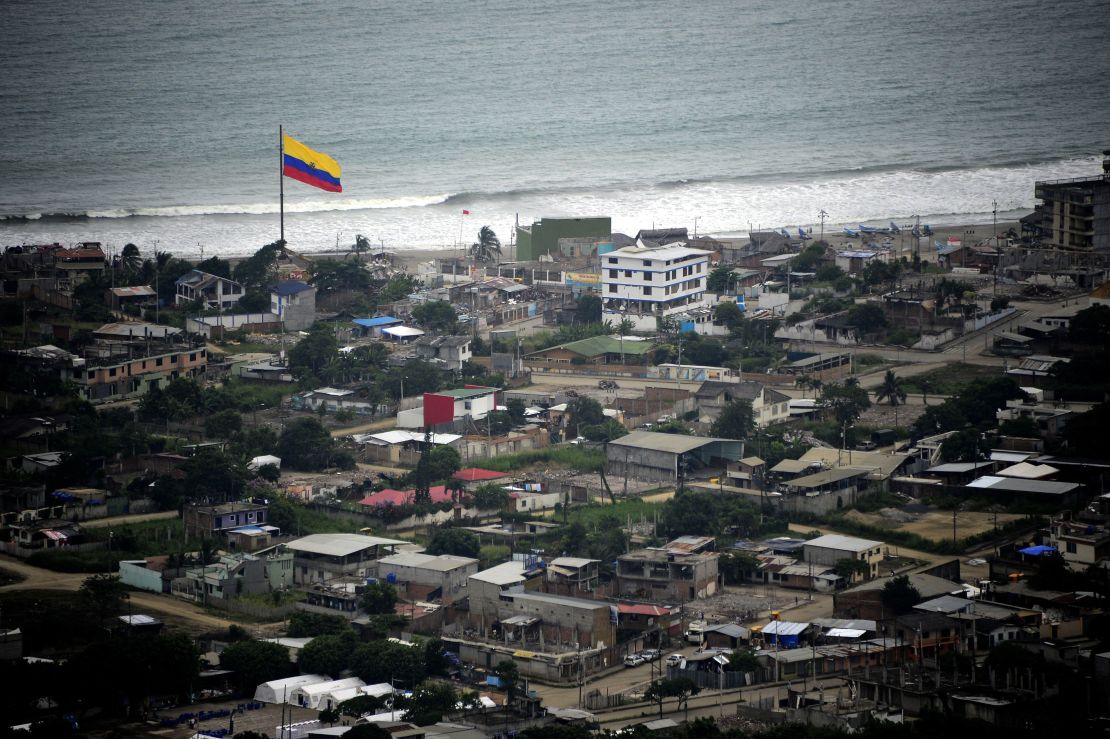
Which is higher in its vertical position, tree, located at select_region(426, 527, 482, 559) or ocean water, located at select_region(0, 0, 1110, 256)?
ocean water, located at select_region(0, 0, 1110, 256)

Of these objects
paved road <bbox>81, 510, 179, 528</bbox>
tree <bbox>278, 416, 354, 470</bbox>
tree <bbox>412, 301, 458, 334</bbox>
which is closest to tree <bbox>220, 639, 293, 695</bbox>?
paved road <bbox>81, 510, 179, 528</bbox>

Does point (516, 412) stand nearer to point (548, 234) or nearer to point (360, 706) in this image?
point (360, 706)

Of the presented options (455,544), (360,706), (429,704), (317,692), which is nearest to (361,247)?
(455,544)

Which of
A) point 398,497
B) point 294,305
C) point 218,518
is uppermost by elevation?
point 294,305

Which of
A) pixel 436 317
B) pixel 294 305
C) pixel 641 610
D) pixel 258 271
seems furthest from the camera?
pixel 258 271

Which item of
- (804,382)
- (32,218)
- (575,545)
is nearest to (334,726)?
(575,545)

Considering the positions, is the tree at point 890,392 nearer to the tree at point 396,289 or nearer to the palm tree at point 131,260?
the tree at point 396,289

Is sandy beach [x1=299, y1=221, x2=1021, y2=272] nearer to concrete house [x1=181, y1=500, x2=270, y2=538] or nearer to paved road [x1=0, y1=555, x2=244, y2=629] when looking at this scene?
concrete house [x1=181, y1=500, x2=270, y2=538]
